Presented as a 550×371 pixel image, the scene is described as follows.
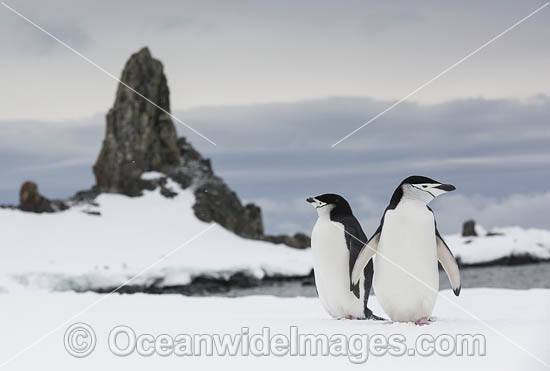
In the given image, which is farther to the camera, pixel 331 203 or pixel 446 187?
pixel 331 203

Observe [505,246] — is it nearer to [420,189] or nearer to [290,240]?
[290,240]

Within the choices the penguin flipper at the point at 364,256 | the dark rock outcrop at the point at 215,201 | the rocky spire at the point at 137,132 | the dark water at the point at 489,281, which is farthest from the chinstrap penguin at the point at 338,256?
the rocky spire at the point at 137,132

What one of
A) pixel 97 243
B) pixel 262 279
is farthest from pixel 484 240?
pixel 97 243

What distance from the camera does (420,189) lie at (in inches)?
178

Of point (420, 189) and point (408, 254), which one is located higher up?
point (420, 189)

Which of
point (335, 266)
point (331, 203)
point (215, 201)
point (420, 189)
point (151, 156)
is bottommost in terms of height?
point (335, 266)

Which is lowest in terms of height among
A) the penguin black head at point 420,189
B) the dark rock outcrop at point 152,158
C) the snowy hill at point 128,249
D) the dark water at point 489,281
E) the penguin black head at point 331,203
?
the dark water at point 489,281

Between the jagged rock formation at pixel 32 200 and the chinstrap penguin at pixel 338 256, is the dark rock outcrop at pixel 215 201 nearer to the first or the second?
the jagged rock formation at pixel 32 200

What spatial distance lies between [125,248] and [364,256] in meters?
21.7

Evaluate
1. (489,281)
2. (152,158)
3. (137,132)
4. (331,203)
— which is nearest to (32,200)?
(152,158)

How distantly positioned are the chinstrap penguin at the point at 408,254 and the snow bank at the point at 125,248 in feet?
49.5

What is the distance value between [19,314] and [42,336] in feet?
4.44

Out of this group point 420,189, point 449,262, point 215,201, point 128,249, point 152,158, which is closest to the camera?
point 420,189

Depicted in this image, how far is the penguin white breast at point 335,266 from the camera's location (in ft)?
16.0
